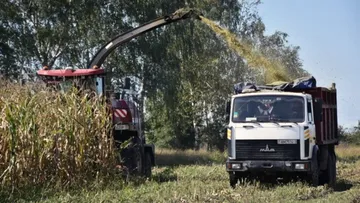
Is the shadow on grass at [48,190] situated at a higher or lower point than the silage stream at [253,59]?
lower

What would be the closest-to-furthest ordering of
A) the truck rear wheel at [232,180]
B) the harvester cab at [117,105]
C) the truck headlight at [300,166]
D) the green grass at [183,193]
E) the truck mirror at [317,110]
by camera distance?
1. the green grass at [183,193]
2. the truck headlight at [300,166]
3. the truck rear wheel at [232,180]
4. the truck mirror at [317,110]
5. the harvester cab at [117,105]

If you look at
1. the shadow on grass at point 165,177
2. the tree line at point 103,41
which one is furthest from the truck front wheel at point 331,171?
the tree line at point 103,41

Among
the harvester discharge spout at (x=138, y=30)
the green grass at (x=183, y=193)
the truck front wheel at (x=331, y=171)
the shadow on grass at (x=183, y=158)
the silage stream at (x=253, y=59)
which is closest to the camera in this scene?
the green grass at (x=183, y=193)

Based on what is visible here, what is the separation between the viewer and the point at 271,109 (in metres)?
16.7

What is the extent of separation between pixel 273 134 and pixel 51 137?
544 cm

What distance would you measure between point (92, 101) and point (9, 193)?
3.70 metres

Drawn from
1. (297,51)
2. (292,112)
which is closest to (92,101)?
(292,112)

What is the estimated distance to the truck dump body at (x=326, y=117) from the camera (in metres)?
17.8

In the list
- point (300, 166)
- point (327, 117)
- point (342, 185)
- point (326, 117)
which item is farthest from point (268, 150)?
point (342, 185)

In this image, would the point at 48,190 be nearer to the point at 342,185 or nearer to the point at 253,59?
the point at 253,59

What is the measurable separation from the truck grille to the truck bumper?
0.47 ft

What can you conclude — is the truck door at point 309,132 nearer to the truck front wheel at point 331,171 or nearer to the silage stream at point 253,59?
the truck front wheel at point 331,171

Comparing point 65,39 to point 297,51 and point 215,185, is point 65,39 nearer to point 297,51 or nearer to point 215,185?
point 215,185

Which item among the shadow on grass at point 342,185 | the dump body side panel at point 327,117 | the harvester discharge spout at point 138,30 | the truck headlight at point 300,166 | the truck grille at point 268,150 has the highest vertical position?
the harvester discharge spout at point 138,30
